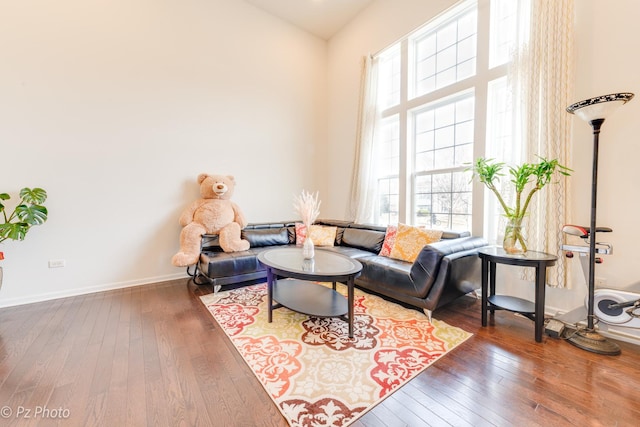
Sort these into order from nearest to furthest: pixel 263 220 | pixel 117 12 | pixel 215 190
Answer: pixel 117 12 < pixel 215 190 < pixel 263 220

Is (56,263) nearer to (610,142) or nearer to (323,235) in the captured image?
(323,235)

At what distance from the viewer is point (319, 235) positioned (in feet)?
13.1

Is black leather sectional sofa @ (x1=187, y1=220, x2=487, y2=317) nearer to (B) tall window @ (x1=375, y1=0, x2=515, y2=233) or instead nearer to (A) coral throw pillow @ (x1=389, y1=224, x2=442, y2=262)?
(A) coral throw pillow @ (x1=389, y1=224, x2=442, y2=262)

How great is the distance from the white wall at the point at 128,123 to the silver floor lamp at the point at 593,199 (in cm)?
375

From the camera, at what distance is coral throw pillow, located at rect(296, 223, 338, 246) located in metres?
3.95

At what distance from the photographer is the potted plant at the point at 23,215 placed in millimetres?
2467

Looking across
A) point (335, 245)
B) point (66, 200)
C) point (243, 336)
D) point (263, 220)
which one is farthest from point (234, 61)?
point (243, 336)

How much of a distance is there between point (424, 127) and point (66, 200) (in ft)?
14.9

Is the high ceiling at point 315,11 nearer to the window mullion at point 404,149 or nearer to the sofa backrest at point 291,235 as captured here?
the window mullion at point 404,149

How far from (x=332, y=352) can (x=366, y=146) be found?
3.09m

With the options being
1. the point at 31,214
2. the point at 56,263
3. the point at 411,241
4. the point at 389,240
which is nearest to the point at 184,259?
the point at 56,263

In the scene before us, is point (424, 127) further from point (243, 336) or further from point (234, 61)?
point (243, 336)

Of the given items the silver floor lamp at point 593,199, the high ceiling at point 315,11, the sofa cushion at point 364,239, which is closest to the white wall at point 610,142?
the silver floor lamp at point 593,199

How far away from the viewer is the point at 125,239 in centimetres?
332
